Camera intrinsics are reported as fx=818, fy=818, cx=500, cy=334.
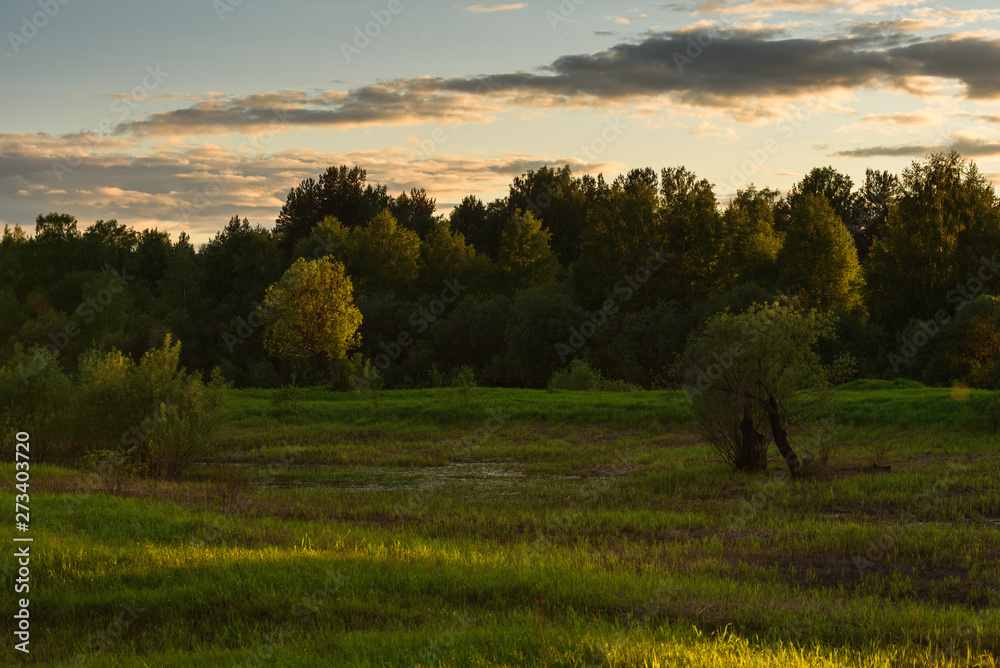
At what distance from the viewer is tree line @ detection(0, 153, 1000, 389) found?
Answer: 52.9m

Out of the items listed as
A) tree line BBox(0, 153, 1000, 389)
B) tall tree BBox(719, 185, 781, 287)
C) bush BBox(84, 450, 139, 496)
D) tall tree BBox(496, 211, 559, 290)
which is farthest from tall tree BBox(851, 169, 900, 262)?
bush BBox(84, 450, 139, 496)

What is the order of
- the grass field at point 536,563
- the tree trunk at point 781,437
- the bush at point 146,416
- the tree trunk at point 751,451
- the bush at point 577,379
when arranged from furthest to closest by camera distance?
1. the bush at point 577,379
2. the bush at point 146,416
3. the tree trunk at point 751,451
4. the tree trunk at point 781,437
5. the grass field at point 536,563

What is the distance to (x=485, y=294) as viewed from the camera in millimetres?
77000

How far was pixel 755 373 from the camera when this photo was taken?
75.0 feet

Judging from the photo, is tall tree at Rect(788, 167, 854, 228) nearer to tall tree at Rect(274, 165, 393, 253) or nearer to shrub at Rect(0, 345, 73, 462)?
tall tree at Rect(274, 165, 393, 253)

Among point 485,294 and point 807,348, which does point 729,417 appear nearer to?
point 807,348

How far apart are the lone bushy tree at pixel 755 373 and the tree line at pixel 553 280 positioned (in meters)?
9.04

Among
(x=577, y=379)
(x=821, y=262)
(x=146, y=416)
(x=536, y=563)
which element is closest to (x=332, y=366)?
(x=577, y=379)

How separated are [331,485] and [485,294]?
174ft

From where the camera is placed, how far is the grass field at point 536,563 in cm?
888

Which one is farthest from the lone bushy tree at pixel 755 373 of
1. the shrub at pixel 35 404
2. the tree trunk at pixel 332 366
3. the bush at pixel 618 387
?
the tree trunk at pixel 332 366

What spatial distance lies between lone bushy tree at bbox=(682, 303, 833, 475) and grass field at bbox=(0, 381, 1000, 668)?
119 cm

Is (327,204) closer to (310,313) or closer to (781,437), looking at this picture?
(310,313)

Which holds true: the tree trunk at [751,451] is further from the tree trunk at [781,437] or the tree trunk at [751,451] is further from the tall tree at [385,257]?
the tall tree at [385,257]
